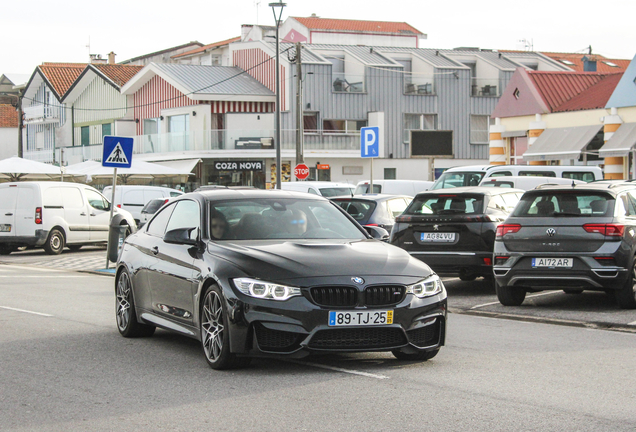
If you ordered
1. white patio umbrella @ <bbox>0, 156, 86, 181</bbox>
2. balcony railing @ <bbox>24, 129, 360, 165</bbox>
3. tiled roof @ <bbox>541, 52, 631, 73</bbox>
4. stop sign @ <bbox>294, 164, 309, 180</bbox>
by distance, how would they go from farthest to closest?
tiled roof @ <bbox>541, 52, 631, 73</bbox>, balcony railing @ <bbox>24, 129, 360, 165</bbox>, white patio umbrella @ <bbox>0, 156, 86, 181</bbox>, stop sign @ <bbox>294, 164, 309, 180</bbox>

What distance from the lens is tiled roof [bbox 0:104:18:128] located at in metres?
95.5

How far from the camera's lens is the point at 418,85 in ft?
207

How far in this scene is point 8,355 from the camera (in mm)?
8672

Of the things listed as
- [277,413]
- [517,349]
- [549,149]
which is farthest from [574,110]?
[277,413]

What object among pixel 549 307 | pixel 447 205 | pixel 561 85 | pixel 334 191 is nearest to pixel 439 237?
pixel 447 205

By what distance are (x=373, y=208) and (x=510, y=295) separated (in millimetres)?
4822

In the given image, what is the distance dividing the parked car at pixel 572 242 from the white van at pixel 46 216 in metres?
14.2

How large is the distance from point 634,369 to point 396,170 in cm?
5537

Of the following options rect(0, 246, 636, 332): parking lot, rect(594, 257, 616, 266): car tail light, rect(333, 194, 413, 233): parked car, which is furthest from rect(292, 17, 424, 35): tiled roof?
→ rect(594, 257, 616, 266): car tail light

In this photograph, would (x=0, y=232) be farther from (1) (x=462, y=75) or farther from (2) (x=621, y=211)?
(1) (x=462, y=75)

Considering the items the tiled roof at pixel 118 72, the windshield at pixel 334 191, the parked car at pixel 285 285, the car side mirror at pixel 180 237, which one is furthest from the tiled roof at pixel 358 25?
the car side mirror at pixel 180 237

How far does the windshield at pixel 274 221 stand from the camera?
849 cm

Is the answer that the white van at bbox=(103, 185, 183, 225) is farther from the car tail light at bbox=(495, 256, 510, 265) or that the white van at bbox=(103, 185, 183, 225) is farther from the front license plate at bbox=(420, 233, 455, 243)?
the car tail light at bbox=(495, 256, 510, 265)

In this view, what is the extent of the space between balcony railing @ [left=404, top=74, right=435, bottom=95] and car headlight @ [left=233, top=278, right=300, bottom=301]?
56465mm
